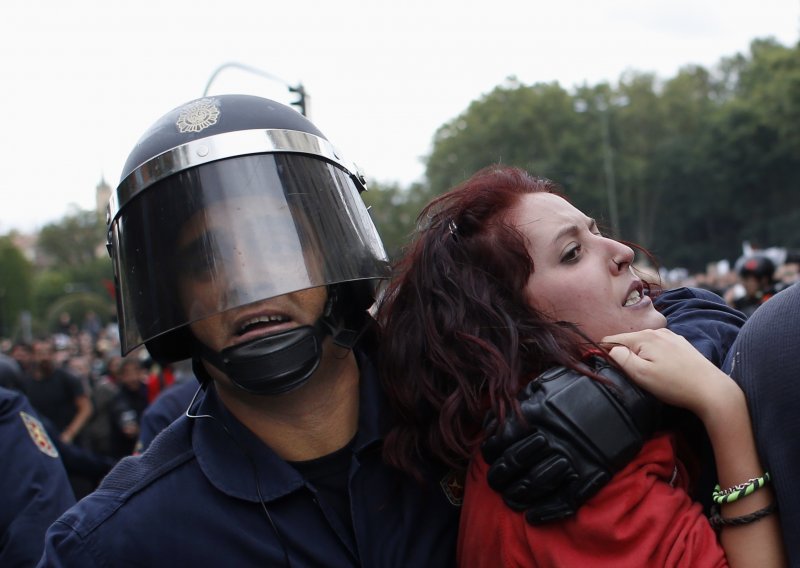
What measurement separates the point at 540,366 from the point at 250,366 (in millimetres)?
627

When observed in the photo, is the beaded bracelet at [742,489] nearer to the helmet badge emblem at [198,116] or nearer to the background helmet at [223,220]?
the background helmet at [223,220]

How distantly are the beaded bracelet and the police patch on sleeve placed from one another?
7.71 feet

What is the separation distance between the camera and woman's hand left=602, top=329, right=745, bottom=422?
1.49 m

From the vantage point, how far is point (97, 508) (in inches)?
72.8

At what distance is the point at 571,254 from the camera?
6.18 ft

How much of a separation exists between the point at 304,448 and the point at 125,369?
19.3ft

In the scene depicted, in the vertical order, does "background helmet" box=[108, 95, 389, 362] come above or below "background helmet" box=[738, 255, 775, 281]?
above

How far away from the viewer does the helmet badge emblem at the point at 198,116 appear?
199cm

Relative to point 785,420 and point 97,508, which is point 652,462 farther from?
point 97,508

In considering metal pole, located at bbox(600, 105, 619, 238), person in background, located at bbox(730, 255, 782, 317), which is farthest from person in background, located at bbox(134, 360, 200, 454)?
metal pole, located at bbox(600, 105, 619, 238)

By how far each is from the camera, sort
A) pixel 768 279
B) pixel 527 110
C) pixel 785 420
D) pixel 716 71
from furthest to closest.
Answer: pixel 716 71 < pixel 527 110 < pixel 768 279 < pixel 785 420

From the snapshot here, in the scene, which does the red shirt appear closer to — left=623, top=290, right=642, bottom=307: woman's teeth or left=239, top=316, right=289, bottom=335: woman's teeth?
left=623, top=290, right=642, bottom=307: woman's teeth

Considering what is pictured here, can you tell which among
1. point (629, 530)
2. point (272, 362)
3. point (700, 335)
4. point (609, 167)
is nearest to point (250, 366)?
point (272, 362)

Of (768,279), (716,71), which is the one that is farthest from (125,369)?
(716,71)
